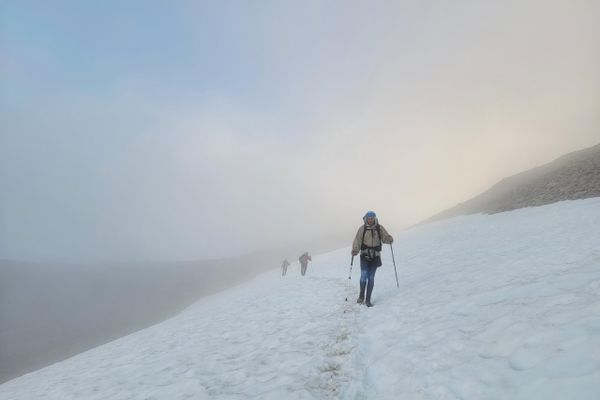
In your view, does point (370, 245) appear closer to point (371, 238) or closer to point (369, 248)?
point (369, 248)

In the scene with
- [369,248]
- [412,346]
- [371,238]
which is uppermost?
[371,238]

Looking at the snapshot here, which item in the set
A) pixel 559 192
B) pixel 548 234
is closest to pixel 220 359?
pixel 548 234

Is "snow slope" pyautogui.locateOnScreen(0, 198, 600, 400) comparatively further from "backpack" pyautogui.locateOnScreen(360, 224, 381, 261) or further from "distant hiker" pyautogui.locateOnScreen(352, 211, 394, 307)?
"backpack" pyautogui.locateOnScreen(360, 224, 381, 261)

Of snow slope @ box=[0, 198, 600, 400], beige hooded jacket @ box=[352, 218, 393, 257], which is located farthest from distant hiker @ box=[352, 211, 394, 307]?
snow slope @ box=[0, 198, 600, 400]

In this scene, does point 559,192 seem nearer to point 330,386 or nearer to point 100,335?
point 330,386

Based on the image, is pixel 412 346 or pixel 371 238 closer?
pixel 412 346

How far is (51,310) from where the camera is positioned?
262 feet

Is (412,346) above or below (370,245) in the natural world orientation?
below

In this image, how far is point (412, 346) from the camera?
6332mm

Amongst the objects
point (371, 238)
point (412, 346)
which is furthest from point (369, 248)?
point (412, 346)

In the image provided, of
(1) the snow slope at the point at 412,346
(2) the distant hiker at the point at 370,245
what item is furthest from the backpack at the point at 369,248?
(1) the snow slope at the point at 412,346

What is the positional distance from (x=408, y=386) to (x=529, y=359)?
5.73ft

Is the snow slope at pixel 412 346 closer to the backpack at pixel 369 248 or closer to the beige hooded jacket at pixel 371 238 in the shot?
the backpack at pixel 369 248

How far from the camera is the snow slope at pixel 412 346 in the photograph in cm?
429
